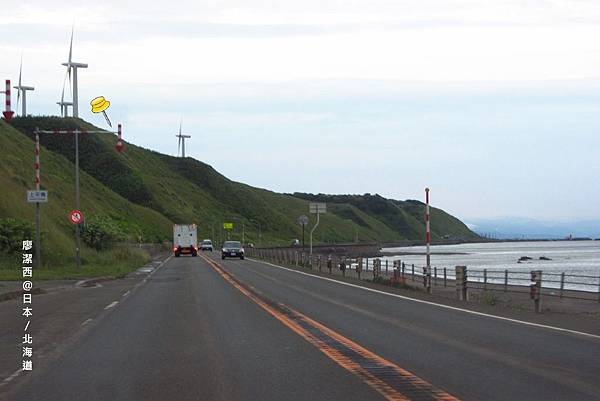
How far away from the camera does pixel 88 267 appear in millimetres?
46688

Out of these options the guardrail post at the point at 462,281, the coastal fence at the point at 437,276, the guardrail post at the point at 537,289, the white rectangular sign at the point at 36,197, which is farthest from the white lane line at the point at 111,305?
Answer: the white rectangular sign at the point at 36,197

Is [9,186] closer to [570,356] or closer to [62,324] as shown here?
[62,324]

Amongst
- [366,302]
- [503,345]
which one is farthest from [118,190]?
[503,345]

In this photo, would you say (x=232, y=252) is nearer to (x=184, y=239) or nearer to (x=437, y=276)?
(x=184, y=239)

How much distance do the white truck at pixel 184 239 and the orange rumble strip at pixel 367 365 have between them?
217ft

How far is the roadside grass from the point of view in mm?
37000

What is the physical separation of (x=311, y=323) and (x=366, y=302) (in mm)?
6677

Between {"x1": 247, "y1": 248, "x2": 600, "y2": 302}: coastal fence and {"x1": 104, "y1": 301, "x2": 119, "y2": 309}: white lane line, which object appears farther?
{"x1": 247, "y1": 248, "x2": 600, "y2": 302}: coastal fence

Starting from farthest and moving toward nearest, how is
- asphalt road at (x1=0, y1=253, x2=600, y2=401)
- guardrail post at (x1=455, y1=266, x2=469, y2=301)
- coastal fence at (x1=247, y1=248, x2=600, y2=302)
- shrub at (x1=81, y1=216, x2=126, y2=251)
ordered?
shrub at (x1=81, y1=216, x2=126, y2=251)
coastal fence at (x1=247, y1=248, x2=600, y2=302)
guardrail post at (x1=455, y1=266, x2=469, y2=301)
asphalt road at (x1=0, y1=253, x2=600, y2=401)

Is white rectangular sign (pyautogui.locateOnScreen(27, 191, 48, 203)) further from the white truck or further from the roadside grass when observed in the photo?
the white truck

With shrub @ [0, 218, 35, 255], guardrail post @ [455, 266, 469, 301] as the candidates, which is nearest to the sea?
guardrail post @ [455, 266, 469, 301]

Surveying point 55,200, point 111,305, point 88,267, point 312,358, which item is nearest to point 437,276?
point 88,267

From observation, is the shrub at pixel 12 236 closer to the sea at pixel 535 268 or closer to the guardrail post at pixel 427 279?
the sea at pixel 535 268

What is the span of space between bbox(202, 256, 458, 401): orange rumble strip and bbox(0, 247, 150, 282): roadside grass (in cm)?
2100
